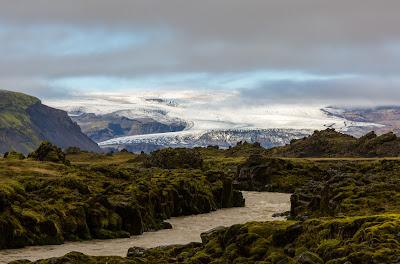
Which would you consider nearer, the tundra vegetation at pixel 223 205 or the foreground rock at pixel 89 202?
the tundra vegetation at pixel 223 205

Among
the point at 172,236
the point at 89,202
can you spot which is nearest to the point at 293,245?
the point at 172,236

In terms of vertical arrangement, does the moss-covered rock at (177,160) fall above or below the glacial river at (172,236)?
above

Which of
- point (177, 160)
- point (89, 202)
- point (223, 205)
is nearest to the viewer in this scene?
point (89, 202)

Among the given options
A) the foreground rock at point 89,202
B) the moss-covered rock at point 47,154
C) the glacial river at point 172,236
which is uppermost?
the moss-covered rock at point 47,154

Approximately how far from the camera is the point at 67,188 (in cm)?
8088

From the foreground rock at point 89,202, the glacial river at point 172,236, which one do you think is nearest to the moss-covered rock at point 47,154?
the foreground rock at point 89,202

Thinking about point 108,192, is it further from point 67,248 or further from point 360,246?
point 360,246

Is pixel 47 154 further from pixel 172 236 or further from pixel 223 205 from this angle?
pixel 172 236

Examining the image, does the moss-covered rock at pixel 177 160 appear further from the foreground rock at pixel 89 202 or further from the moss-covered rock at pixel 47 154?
the foreground rock at pixel 89 202

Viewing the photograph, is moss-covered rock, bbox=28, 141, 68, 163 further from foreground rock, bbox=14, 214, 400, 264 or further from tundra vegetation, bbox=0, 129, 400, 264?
foreground rock, bbox=14, 214, 400, 264

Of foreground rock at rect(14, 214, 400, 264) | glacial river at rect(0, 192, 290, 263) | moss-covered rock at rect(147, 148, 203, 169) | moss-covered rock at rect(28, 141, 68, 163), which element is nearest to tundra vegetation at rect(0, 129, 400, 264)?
foreground rock at rect(14, 214, 400, 264)

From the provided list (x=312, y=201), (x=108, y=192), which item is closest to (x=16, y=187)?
(x=108, y=192)

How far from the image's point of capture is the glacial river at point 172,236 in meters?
57.4

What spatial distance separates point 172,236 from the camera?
7019 cm
